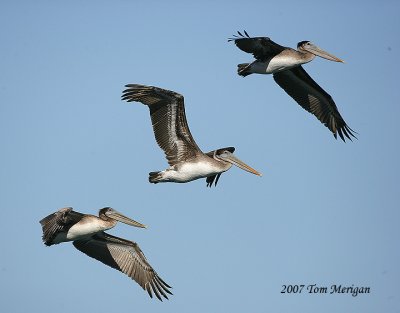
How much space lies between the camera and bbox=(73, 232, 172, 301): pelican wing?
17469mm

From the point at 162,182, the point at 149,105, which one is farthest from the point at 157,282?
the point at 149,105

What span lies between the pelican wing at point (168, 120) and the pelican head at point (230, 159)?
0.70 m

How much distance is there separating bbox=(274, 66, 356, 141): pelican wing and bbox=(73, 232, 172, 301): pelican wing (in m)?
5.75

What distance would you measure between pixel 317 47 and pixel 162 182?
16.9 ft

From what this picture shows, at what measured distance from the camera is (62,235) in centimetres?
1619

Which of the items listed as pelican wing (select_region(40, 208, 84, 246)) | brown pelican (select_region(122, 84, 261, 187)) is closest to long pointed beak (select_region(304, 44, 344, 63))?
brown pelican (select_region(122, 84, 261, 187))

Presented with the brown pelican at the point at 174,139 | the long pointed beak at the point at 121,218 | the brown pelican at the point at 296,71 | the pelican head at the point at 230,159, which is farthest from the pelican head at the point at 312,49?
the long pointed beak at the point at 121,218

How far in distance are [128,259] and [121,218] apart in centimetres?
96

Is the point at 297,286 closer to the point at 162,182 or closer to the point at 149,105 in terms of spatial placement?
the point at 162,182

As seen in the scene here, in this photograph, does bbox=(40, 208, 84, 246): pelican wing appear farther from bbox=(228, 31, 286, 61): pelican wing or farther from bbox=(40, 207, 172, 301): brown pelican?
bbox=(228, 31, 286, 61): pelican wing

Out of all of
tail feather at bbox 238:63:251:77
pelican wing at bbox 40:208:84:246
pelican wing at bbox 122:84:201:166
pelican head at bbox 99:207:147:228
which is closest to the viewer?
pelican wing at bbox 40:208:84:246

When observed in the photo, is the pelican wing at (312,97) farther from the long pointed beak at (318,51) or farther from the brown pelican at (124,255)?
the brown pelican at (124,255)

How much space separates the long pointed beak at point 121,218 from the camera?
55.6ft

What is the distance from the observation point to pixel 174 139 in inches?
656
